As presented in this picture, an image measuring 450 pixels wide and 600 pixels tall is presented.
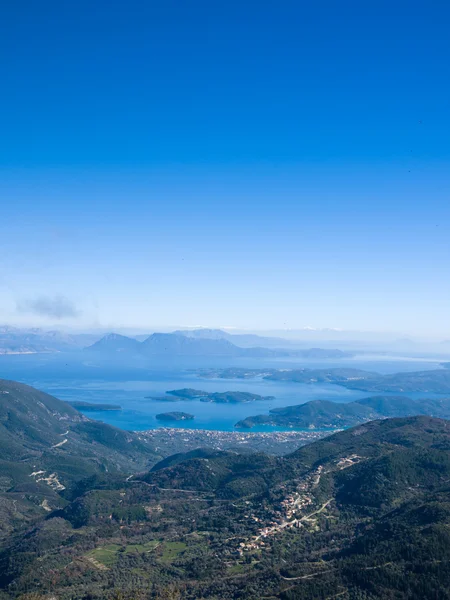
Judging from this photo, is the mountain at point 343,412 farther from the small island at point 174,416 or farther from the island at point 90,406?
the island at point 90,406

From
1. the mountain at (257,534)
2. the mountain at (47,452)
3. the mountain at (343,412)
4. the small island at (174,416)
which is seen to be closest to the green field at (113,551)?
the mountain at (257,534)

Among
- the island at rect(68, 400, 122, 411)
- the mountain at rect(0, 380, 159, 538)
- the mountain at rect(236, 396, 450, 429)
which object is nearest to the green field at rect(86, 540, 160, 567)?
the mountain at rect(0, 380, 159, 538)

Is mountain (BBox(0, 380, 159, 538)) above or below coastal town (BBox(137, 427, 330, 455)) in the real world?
above

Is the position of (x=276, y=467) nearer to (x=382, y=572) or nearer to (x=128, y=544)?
(x=128, y=544)

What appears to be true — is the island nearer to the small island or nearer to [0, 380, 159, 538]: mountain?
the small island

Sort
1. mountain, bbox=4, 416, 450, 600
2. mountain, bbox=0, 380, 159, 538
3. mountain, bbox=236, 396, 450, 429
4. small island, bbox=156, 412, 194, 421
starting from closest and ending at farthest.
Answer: mountain, bbox=4, 416, 450, 600 → mountain, bbox=0, 380, 159, 538 → mountain, bbox=236, 396, 450, 429 → small island, bbox=156, 412, 194, 421

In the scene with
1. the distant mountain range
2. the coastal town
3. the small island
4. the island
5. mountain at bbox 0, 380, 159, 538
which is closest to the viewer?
the distant mountain range

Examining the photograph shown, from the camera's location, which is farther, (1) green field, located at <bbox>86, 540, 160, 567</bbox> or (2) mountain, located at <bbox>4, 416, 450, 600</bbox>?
(1) green field, located at <bbox>86, 540, 160, 567</bbox>

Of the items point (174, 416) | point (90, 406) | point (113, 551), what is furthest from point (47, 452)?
point (90, 406)
